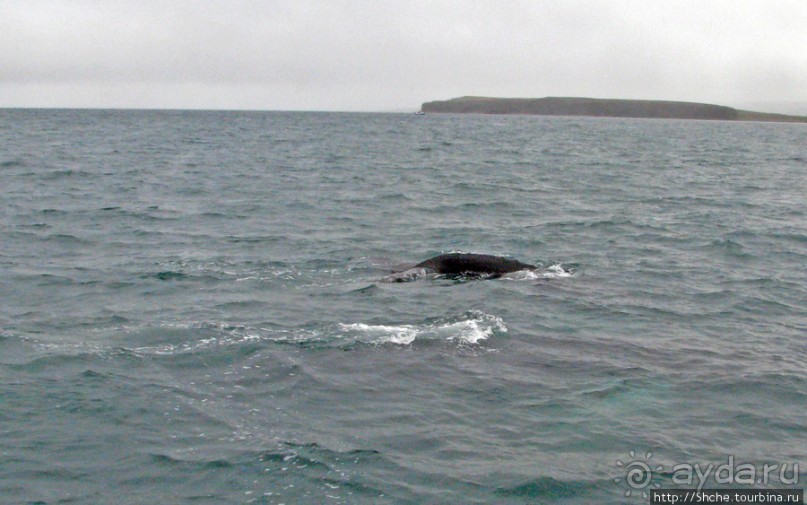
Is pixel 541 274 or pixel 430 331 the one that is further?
pixel 541 274

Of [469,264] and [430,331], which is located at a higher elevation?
[469,264]

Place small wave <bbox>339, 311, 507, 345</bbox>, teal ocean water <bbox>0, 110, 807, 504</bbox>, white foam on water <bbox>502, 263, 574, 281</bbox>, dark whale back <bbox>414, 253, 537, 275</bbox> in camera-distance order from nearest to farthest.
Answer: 1. teal ocean water <bbox>0, 110, 807, 504</bbox>
2. small wave <bbox>339, 311, 507, 345</bbox>
3. white foam on water <bbox>502, 263, 574, 281</bbox>
4. dark whale back <bbox>414, 253, 537, 275</bbox>

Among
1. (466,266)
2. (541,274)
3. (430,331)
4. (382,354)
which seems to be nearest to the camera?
(382,354)

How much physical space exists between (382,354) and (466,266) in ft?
19.9

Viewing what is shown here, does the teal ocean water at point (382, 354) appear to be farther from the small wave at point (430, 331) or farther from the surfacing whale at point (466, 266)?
the surfacing whale at point (466, 266)

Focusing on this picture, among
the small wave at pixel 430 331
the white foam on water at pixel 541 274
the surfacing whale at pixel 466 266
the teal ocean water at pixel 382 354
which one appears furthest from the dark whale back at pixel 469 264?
the small wave at pixel 430 331

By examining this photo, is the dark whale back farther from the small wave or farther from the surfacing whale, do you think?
the small wave

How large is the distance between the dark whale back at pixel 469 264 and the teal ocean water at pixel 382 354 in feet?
1.84

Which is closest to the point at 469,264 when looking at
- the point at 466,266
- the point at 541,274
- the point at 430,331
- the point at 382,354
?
the point at 466,266

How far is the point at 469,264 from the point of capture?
696 inches

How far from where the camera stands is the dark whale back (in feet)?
57.6

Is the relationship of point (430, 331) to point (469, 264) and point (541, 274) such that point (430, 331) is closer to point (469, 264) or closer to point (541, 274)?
point (469, 264)

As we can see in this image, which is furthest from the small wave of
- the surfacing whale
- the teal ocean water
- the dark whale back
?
the dark whale back

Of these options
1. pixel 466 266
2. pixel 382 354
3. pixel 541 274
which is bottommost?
pixel 382 354
